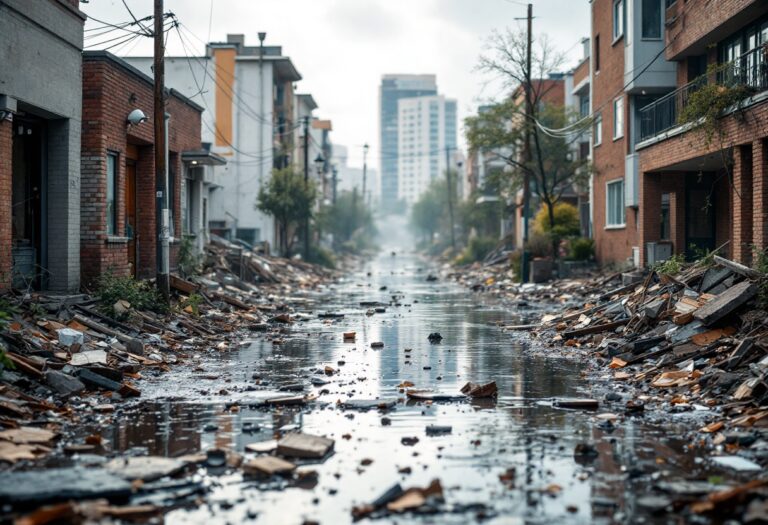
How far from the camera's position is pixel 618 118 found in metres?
32.0

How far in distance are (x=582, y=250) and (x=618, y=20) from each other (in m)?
9.03

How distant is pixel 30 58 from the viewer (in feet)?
50.6

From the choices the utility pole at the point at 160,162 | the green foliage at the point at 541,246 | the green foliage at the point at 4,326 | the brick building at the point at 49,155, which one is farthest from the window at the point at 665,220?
the green foliage at the point at 4,326

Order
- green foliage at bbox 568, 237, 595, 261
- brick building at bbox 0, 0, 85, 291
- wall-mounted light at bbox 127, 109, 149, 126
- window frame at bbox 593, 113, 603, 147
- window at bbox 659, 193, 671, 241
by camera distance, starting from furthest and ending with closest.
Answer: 1. green foliage at bbox 568, 237, 595, 261
2. window frame at bbox 593, 113, 603, 147
3. window at bbox 659, 193, 671, 241
4. wall-mounted light at bbox 127, 109, 149, 126
5. brick building at bbox 0, 0, 85, 291

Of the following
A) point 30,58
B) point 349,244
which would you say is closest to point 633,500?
point 30,58

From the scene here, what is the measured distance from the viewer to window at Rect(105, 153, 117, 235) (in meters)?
19.9

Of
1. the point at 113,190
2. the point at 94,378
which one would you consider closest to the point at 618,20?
the point at 113,190

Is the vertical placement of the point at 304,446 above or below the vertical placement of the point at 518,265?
below

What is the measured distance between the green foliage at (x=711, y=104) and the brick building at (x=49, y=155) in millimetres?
13292

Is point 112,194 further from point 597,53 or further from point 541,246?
point 597,53

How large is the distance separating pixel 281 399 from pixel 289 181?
38805 millimetres

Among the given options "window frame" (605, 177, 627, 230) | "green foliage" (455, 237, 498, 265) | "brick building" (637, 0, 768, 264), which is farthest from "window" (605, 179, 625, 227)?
"green foliage" (455, 237, 498, 265)

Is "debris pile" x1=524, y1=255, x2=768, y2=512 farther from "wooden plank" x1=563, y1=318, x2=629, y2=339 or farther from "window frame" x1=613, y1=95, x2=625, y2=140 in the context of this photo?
"window frame" x1=613, y1=95, x2=625, y2=140

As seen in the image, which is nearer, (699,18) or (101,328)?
(101,328)
